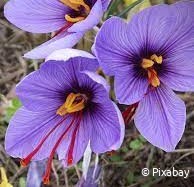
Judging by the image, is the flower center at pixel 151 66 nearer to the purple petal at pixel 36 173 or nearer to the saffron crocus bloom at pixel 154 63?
the saffron crocus bloom at pixel 154 63

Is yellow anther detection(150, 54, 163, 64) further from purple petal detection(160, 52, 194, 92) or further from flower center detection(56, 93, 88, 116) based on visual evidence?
flower center detection(56, 93, 88, 116)

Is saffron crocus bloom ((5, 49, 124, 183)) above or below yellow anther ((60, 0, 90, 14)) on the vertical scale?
below

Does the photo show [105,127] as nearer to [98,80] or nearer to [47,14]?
[98,80]

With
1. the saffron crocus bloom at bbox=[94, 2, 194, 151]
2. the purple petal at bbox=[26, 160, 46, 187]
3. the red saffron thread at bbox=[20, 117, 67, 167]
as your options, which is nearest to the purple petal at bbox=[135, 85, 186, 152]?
the saffron crocus bloom at bbox=[94, 2, 194, 151]

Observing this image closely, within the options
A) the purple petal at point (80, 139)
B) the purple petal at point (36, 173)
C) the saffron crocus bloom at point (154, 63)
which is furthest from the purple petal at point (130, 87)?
the purple petal at point (36, 173)

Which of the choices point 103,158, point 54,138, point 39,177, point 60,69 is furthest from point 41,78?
point 103,158

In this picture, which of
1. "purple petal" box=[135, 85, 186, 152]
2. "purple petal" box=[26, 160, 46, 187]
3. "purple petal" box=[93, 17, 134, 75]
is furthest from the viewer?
"purple petal" box=[26, 160, 46, 187]

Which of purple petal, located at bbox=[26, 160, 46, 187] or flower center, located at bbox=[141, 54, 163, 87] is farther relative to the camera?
purple petal, located at bbox=[26, 160, 46, 187]

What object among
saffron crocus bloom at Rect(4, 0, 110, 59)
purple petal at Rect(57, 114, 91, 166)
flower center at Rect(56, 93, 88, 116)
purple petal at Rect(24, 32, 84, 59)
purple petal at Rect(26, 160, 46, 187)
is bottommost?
purple petal at Rect(26, 160, 46, 187)
